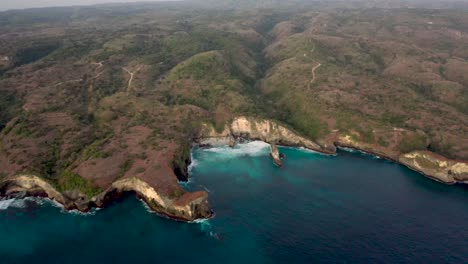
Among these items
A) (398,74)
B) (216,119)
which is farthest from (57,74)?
(398,74)

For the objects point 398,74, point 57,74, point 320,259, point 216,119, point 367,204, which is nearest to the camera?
point 320,259

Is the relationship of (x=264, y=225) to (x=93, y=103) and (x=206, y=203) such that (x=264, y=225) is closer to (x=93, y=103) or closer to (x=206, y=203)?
(x=206, y=203)

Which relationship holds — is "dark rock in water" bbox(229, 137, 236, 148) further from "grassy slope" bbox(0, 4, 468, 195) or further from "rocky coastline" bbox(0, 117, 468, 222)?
"grassy slope" bbox(0, 4, 468, 195)

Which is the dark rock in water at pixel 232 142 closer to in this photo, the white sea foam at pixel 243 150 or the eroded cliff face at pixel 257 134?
the eroded cliff face at pixel 257 134

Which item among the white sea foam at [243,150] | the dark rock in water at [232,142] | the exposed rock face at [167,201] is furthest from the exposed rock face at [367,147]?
the exposed rock face at [167,201]

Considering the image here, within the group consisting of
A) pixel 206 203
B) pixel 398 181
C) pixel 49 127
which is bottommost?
pixel 398 181

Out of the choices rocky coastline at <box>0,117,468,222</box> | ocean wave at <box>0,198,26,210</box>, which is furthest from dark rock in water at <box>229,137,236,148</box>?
ocean wave at <box>0,198,26,210</box>
